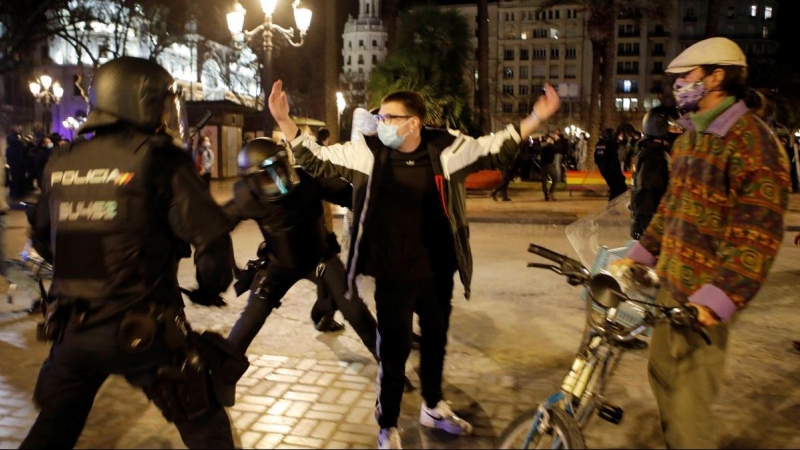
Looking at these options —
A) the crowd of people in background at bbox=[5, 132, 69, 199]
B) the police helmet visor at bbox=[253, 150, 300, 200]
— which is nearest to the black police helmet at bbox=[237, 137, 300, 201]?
the police helmet visor at bbox=[253, 150, 300, 200]

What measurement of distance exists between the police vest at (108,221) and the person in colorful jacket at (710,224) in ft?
6.59

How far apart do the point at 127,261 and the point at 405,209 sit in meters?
1.77

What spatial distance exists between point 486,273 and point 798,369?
4.29 m

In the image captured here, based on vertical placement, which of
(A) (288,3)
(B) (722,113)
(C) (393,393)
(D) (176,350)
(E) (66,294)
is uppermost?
(A) (288,3)

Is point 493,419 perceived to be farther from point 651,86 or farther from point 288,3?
point 651,86

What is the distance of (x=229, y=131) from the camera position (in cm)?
2992

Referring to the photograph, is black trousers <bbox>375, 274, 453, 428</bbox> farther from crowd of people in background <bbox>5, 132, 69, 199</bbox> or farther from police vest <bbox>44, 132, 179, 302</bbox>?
crowd of people in background <bbox>5, 132, 69, 199</bbox>

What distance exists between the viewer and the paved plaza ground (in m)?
4.30

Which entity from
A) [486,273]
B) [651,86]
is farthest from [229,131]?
[651,86]

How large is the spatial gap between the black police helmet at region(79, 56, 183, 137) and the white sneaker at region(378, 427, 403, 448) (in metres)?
2.09

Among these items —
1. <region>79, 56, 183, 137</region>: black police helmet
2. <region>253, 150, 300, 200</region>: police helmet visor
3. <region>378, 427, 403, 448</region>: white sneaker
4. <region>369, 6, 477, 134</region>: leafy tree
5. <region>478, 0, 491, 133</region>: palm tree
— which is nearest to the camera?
<region>79, 56, 183, 137</region>: black police helmet

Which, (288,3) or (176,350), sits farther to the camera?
(288,3)

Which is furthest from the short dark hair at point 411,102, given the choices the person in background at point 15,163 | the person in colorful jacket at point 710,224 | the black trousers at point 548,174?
the person in background at point 15,163

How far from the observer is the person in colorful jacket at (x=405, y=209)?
4023 mm
